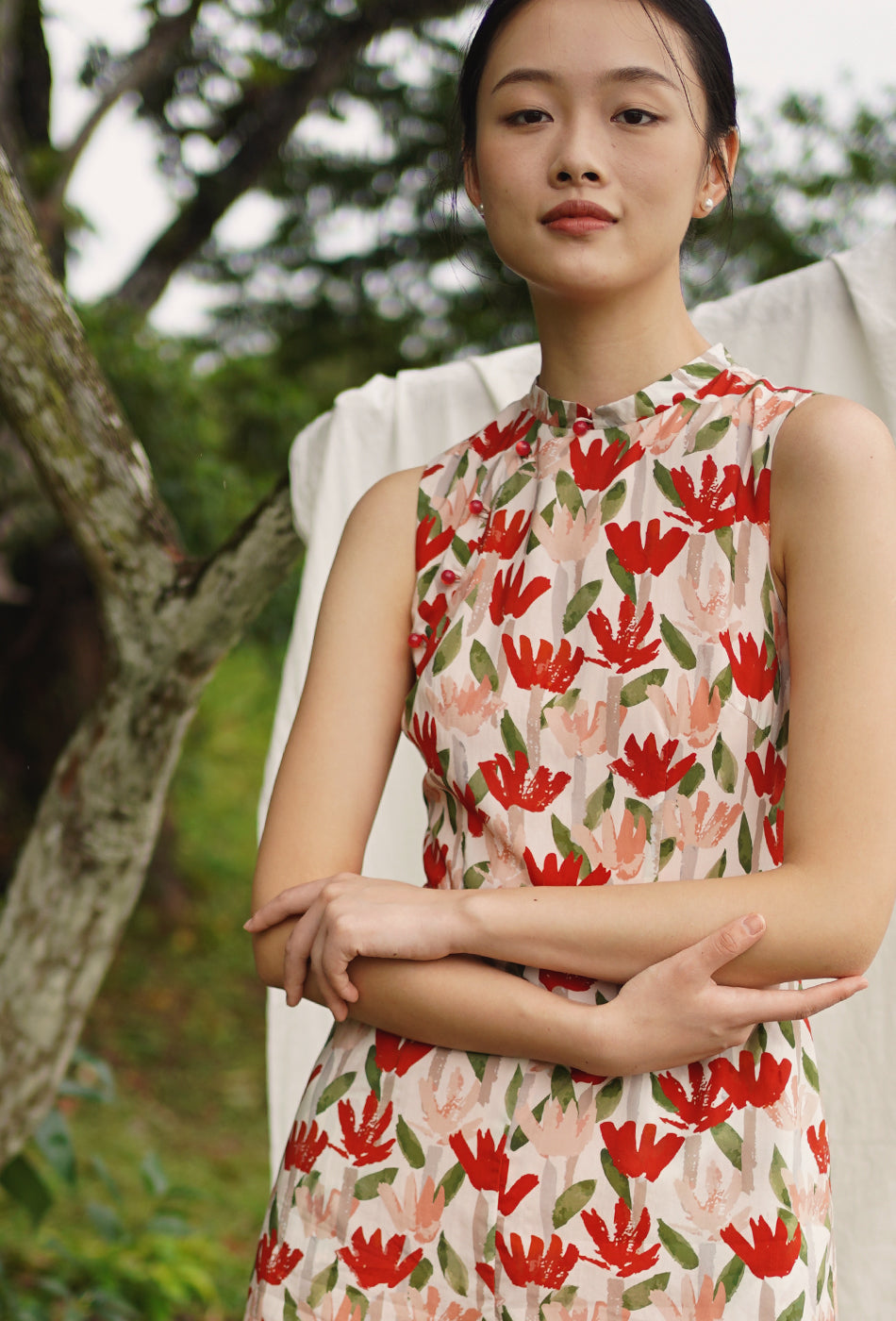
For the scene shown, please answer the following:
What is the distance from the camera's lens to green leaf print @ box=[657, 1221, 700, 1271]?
996mm

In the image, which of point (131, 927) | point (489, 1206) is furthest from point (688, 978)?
point (131, 927)

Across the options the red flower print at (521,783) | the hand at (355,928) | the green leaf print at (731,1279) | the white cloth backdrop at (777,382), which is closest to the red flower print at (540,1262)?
the green leaf print at (731,1279)

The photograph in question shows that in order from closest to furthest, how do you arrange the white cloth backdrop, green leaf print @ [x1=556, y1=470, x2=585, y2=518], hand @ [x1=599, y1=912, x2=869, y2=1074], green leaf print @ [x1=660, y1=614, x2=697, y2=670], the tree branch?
hand @ [x1=599, y1=912, x2=869, y2=1074] → green leaf print @ [x1=660, y1=614, x2=697, y2=670] → green leaf print @ [x1=556, y1=470, x2=585, y2=518] → the white cloth backdrop → the tree branch

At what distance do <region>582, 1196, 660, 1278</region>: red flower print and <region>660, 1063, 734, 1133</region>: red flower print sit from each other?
0.24ft

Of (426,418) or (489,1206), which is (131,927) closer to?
(426,418)

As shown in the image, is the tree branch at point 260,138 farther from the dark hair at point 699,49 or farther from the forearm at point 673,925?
the forearm at point 673,925

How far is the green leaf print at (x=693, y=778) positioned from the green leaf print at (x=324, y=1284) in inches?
18.5

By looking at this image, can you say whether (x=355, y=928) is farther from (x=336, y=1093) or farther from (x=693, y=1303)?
(x=693, y=1303)

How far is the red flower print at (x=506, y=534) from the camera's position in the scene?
120 centimetres

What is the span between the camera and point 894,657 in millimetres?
1007

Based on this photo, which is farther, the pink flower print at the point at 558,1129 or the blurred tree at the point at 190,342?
the blurred tree at the point at 190,342

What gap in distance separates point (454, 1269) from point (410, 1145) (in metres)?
0.10

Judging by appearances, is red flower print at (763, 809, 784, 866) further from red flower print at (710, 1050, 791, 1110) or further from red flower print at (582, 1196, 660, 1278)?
red flower print at (582, 1196, 660, 1278)

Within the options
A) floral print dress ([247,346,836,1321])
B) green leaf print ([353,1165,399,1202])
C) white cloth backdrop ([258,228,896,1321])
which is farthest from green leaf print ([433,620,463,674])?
white cloth backdrop ([258,228,896,1321])
